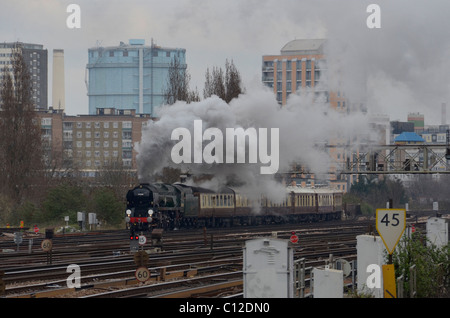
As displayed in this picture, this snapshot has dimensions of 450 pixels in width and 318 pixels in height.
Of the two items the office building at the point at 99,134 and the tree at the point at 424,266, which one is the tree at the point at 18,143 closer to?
the tree at the point at 424,266

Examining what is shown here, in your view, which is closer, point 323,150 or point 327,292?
point 327,292

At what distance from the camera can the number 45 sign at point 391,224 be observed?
1638 cm

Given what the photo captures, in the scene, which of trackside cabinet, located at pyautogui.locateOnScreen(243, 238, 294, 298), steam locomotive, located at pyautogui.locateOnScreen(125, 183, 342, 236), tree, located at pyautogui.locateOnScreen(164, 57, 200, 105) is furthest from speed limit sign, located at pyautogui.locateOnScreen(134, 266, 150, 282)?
A: tree, located at pyautogui.locateOnScreen(164, 57, 200, 105)

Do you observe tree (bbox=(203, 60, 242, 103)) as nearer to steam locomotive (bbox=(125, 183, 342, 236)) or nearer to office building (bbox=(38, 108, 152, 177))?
steam locomotive (bbox=(125, 183, 342, 236))

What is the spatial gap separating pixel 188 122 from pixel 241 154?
4.66 m

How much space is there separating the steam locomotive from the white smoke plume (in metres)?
1.59

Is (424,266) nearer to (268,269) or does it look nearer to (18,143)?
(268,269)

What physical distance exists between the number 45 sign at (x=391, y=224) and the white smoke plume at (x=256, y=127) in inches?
1418

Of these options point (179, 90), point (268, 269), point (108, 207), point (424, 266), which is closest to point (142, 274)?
point (424, 266)

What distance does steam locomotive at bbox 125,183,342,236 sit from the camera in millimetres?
51062

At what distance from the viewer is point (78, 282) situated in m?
24.4

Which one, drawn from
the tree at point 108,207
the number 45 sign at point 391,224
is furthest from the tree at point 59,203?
the number 45 sign at point 391,224
